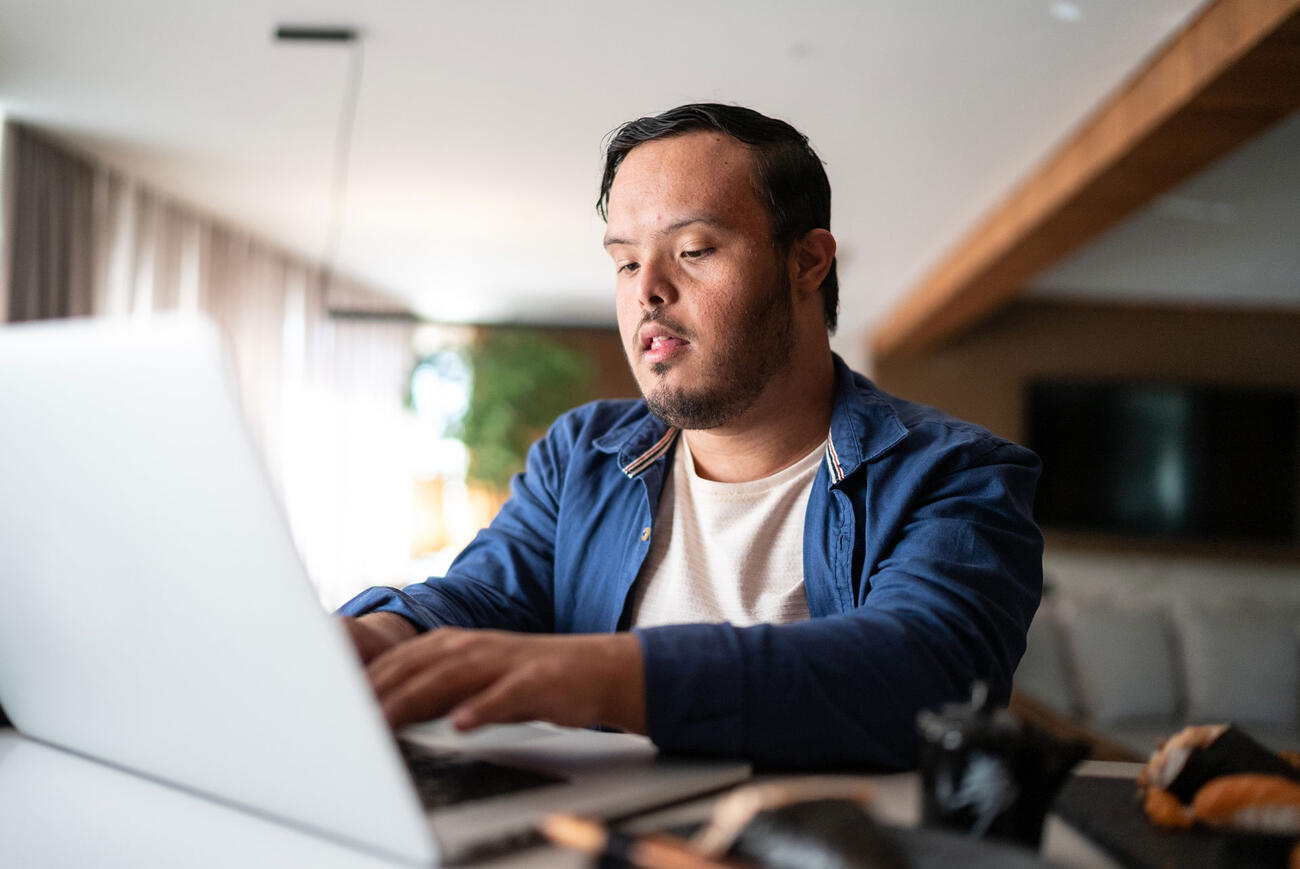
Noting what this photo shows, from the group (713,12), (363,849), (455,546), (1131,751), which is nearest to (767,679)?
(363,849)

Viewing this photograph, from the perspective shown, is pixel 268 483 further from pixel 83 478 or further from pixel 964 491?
pixel 964 491

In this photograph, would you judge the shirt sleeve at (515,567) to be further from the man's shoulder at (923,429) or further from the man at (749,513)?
the man's shoulder at (923,429)

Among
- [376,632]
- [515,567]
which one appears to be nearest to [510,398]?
[515,567]

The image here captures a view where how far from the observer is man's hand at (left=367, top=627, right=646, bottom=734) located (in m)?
0.62

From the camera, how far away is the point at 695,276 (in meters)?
1.13

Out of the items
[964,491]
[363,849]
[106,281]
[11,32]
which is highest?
[11,32]

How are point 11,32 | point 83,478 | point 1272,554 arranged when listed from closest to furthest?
point 83,478
point 11,32
point 1272,554

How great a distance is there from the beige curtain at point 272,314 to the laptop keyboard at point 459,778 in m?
2.73

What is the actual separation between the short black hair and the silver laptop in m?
0.69

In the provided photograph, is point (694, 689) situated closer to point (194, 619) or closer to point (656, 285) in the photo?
point (194, 619)

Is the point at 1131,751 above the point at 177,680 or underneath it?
underneath

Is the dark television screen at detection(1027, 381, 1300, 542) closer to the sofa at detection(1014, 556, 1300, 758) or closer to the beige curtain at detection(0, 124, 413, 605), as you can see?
the sofa at detection(1014, 556, 1300, 758)

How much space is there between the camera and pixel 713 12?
3.01 m

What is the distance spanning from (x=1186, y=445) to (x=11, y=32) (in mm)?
6603
